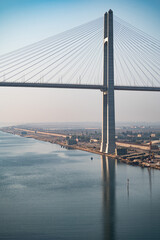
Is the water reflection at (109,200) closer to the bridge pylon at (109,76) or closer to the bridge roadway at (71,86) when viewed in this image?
the bridge pylon at (109,76)

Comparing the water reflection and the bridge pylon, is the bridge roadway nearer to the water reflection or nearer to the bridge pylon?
the bridge pylon

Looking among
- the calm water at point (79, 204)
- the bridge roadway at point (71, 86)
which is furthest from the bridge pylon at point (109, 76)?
the calm water at point (79, 204)

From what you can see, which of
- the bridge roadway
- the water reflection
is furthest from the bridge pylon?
the water reflection

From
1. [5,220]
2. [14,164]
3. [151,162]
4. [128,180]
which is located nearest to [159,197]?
[128,180]

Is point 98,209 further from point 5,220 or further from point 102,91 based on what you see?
point 102,91

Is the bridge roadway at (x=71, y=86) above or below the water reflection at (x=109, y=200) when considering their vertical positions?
above

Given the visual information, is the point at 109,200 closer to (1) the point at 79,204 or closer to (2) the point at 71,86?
(1) the point at 79,204

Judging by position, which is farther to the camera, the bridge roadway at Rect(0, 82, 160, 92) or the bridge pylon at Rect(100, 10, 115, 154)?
the bridge pylon at Rect(100, 10, 115, 154)

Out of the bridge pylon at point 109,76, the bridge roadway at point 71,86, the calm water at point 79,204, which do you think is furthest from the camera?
the bridge pylon at point 109,76
